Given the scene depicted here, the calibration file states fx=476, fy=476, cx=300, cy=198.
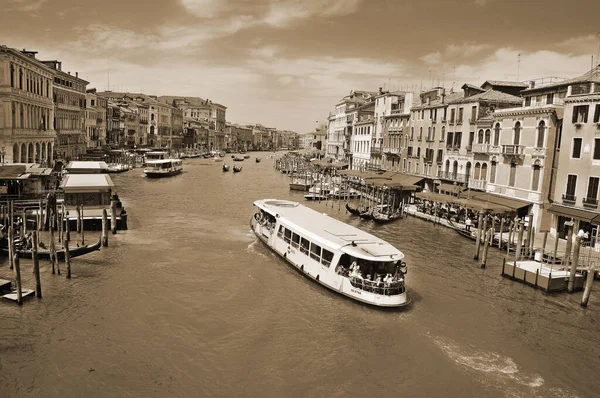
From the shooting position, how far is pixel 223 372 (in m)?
13.9

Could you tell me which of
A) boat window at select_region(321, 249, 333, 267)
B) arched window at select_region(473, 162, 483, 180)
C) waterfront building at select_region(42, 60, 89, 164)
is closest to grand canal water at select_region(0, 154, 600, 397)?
boat window at select_region(321, 249, 333, 267)

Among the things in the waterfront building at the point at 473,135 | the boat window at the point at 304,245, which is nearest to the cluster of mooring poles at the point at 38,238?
the boat window at the point at 304,245

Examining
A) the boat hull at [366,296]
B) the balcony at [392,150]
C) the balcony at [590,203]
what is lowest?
the boat hull at [366,296]

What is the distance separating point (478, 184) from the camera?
1506 inches

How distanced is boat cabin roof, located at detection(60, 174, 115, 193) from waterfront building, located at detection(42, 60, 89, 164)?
24.5m

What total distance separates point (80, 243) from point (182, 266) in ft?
22.5

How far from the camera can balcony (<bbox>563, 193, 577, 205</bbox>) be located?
1133 inches

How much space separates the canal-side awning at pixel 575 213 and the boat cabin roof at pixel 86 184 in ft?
93.5

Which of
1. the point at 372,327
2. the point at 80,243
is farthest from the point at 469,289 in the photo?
the point at 80,243

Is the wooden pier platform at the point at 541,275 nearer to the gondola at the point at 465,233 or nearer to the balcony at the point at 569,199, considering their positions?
the balcony at the point at 569,199

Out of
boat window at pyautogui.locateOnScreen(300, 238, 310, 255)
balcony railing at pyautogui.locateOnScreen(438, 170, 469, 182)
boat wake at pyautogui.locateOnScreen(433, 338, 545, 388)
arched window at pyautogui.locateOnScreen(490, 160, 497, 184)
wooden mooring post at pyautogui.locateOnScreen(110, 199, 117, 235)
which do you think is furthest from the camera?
balcony railing at pyautogui.locateOnScreen(438, 170, 469, 182)

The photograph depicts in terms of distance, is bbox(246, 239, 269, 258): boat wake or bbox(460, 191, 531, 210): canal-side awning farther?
bbox(460, 191, 531, 210): canal-side awning

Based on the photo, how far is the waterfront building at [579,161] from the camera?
2739 centimetres

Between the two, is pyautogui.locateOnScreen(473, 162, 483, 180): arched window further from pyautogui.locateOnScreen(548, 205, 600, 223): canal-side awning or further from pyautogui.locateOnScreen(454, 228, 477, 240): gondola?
pyautogui.locateOnScreen(548, 205, 600, 223): canal-side awning
